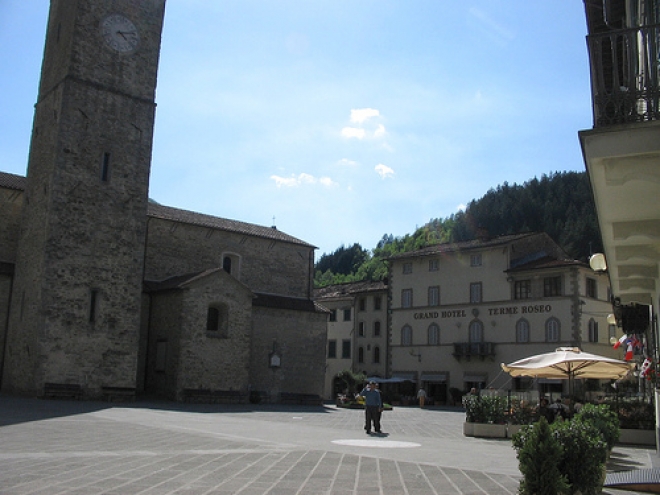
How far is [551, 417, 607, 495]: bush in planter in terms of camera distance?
6148 mm

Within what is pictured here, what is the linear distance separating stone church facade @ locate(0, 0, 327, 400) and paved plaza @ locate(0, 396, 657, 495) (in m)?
11.1

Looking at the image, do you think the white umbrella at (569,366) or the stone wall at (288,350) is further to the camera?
the stone wall at (288,350)

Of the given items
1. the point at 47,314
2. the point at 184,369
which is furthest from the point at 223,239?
the point at 47,314

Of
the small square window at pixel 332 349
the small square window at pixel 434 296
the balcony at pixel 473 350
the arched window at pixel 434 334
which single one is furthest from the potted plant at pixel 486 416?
the small square window at pixel 332 349

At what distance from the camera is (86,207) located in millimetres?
28156

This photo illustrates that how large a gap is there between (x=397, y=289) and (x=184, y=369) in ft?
77.9

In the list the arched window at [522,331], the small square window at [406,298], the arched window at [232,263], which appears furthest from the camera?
the small square window at [406,298]

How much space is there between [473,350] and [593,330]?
7735 mm

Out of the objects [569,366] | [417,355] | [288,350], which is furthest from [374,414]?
[417,355]

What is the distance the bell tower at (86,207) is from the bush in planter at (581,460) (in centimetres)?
2417

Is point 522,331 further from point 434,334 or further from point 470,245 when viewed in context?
point 470,245

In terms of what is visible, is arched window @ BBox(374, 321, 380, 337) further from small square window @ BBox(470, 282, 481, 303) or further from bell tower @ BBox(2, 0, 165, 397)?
bell tower @ BBox(2, 0, 165, 397)

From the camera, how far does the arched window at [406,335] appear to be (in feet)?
158

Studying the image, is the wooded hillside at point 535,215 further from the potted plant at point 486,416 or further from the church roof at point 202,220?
the potted plant at point 486,416
